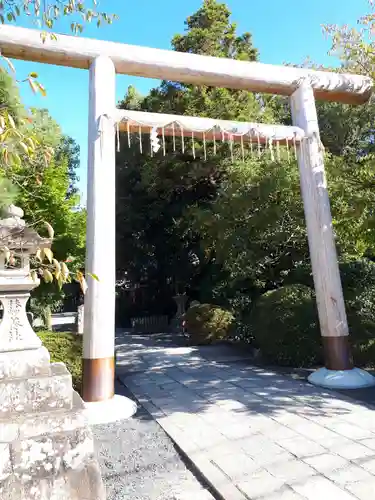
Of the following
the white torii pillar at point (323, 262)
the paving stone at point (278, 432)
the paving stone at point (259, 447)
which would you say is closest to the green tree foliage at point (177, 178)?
the white torii pillar at point (323, 262)

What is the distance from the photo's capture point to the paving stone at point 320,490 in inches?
103

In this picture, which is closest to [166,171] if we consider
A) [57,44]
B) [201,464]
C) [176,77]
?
[176,77]

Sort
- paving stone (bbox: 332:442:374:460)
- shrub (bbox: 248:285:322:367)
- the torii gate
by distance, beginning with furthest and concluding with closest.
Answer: shrub (bbox: 248:285:322:367)
the torii gate
paving stone (bbox: 332:442:374:460)

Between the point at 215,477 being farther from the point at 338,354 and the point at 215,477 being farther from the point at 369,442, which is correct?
the point at 338,354

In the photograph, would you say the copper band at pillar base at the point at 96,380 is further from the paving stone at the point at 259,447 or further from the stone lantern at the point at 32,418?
the paving stone at the point at 259,447

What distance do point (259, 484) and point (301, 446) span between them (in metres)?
0.81

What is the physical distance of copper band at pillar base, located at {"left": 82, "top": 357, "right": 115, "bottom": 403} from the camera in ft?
15.6

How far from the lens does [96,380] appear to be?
4781 mm

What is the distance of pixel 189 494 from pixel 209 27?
12.9 metres

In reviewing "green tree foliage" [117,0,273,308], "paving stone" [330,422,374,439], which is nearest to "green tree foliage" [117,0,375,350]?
"green tree foliage" [117,0,273,308]

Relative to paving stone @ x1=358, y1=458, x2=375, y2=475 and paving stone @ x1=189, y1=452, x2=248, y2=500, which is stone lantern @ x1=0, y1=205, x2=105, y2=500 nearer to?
paving stone @ x1=189, y1=452, x2=248, y2=500

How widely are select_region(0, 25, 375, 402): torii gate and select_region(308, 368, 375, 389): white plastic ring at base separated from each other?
0.01m

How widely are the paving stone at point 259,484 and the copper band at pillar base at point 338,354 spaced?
3.25 m

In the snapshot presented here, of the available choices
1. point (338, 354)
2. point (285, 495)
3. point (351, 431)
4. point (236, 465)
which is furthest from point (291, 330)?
point (285, 495)
